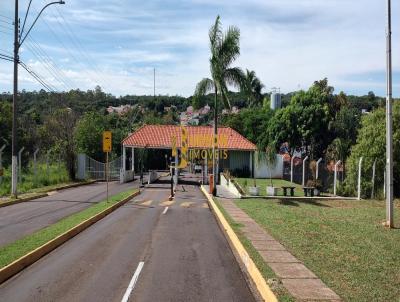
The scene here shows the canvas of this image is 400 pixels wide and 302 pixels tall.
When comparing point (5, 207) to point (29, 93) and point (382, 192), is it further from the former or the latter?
point (29, 93)

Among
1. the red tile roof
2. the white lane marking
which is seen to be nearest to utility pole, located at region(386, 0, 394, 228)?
the white lane marking

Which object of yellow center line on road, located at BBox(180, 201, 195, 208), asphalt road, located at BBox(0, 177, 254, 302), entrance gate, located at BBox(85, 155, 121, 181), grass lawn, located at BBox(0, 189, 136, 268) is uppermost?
entrance gate, located at BBox(85, 155, 121, 181)

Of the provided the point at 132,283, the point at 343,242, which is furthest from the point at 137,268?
the point at 343,242

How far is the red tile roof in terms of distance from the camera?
42375 mm

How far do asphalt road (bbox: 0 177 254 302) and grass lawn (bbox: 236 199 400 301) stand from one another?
1596 millimetres

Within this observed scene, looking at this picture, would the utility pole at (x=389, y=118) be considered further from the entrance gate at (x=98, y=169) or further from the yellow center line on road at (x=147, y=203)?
the entrance gate at (x=98, y=169)

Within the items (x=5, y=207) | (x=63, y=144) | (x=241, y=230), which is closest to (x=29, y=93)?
(x=63, y=144)

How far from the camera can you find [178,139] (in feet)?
144

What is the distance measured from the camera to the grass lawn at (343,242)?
28.2 ft

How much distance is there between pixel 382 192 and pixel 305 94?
25.0 meters

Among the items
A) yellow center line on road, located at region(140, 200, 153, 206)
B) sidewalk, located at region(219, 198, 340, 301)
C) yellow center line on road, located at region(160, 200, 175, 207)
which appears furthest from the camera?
yellow center line on road, located at region(140, 200, 153, 206)

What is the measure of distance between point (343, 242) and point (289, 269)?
139 inches

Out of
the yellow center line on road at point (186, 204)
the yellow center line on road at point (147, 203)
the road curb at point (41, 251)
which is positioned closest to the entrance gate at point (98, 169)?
the yellow center line on road at point (147, 203)

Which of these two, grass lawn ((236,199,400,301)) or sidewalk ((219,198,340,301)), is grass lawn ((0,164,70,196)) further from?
sidewalk ((219,198,340,301))
